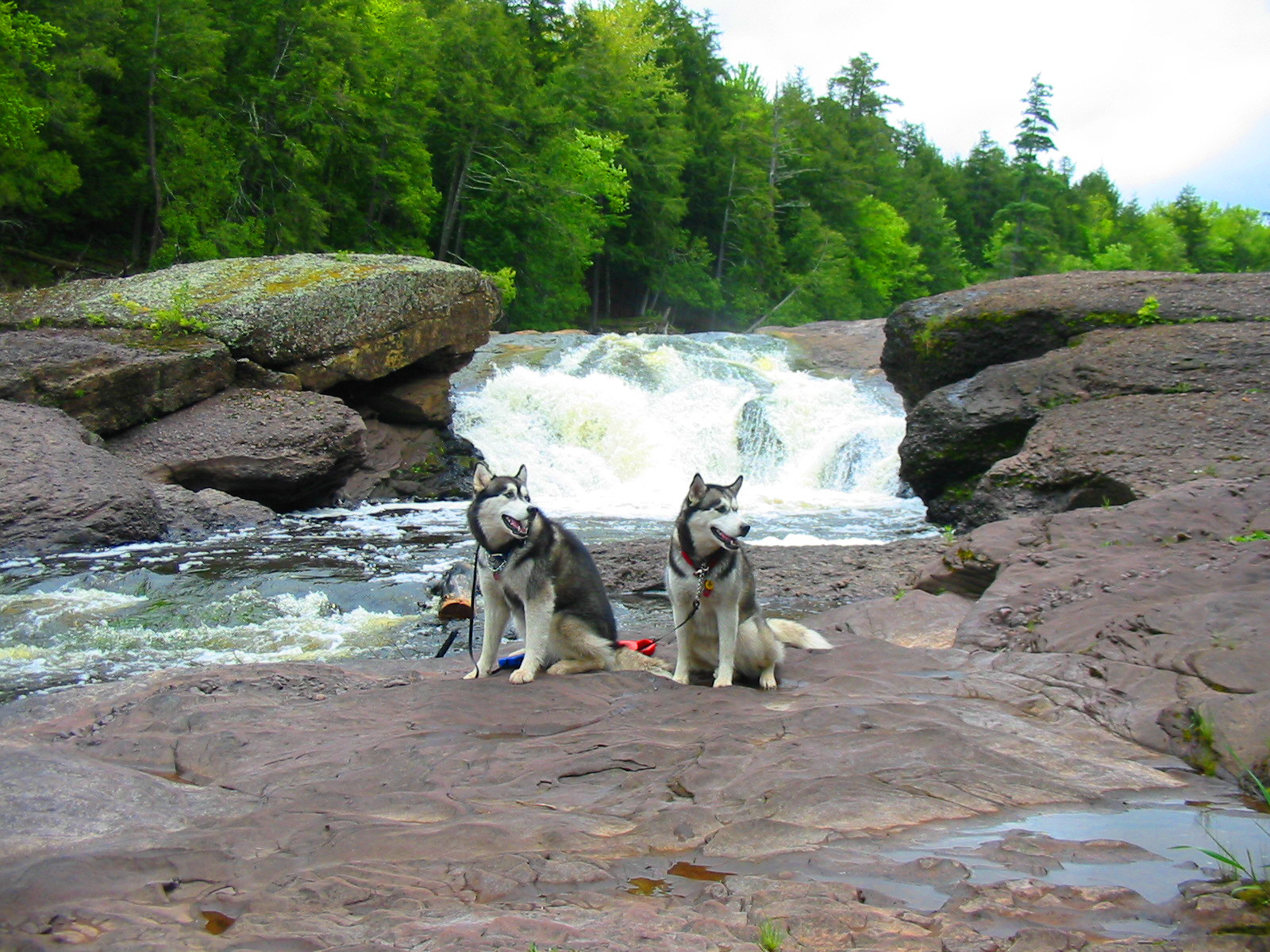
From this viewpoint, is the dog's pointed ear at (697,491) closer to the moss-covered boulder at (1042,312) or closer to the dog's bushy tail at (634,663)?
the dog's bushy tail at (634,663)

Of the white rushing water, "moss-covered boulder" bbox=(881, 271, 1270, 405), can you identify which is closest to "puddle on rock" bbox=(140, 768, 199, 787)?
the white rushing water

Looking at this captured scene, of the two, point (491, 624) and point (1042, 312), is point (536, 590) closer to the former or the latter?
point (491, 624)

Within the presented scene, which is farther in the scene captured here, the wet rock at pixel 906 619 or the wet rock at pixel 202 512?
the wet rock at pixel 202 512

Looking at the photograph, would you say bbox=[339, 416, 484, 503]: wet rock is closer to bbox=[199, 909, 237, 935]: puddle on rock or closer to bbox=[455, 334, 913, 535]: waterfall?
bbox=[455, 334, 913, 535]: waterfall

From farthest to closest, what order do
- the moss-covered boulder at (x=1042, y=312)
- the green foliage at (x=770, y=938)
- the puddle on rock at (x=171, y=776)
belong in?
the moss-covered boulder at (x=1042, y=312), the puddle on rock at (x=171, y=776), the green foliage at (x=770, y=938)

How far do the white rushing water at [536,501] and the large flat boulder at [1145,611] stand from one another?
4950 millimetres

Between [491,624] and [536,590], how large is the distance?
406mm

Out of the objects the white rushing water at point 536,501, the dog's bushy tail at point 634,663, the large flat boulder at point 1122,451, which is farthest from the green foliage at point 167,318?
the dog's bushy tail at point 634,663

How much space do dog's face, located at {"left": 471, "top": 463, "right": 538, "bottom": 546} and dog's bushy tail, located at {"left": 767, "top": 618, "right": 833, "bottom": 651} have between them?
1973mm

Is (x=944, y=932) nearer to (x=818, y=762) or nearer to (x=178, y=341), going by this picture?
(x=818, y=762)

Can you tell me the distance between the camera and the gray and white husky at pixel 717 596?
19.1 feet

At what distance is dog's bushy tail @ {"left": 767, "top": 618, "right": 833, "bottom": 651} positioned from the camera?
6.84 m

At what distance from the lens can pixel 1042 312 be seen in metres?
16.1

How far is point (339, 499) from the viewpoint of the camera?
19.0 meters
